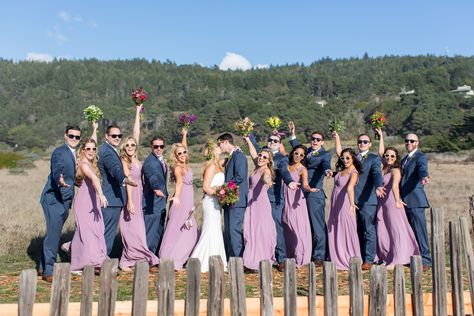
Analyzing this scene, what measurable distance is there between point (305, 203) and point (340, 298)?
13.0 ft

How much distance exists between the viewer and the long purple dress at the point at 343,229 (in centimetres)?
823

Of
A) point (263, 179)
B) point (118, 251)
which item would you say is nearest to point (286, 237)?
point (263, 179)

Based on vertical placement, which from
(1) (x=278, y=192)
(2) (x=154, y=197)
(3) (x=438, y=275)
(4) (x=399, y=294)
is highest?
(1) (x=278, y=192)

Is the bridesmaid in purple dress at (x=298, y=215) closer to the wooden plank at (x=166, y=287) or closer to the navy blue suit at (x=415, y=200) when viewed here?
the navy blue suit at (x=415, y=200)

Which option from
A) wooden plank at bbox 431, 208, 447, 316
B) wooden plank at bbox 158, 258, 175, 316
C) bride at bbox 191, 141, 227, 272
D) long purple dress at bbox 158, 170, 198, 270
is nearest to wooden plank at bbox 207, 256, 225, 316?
wooden plank at bbox 158, 258, 175, 316

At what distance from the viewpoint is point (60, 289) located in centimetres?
402

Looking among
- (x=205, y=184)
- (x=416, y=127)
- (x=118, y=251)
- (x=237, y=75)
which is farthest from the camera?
(x=237, y=75)

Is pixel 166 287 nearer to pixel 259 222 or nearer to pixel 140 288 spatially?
pixel 140 288

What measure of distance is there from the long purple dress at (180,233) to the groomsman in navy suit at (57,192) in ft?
4.93

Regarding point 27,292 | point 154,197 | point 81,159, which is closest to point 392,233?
point 154,197

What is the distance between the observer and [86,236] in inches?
291

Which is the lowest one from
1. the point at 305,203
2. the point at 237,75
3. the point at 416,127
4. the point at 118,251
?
the point at 118,251

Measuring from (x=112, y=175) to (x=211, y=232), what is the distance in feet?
5.37

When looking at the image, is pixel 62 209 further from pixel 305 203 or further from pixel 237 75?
pixel 237 75
